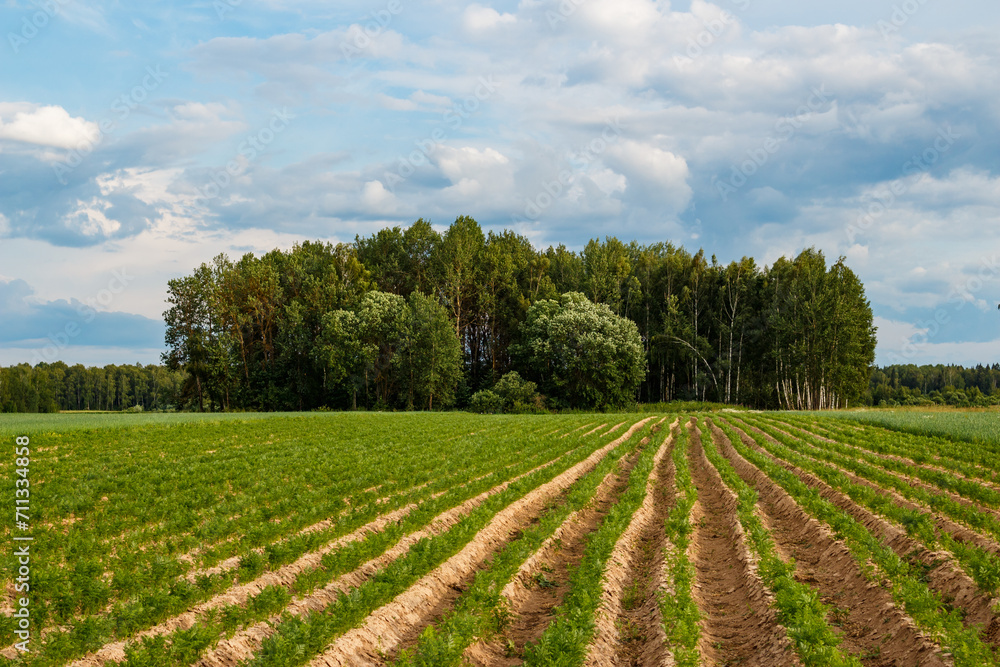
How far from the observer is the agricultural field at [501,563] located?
7918mm

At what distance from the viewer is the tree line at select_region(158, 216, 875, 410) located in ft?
218

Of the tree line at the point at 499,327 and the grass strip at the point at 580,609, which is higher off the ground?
the tree line at the point at 499,327

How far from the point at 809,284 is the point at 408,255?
48784 mm

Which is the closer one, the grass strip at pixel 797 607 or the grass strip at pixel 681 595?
the grass strip at pixel 797 607

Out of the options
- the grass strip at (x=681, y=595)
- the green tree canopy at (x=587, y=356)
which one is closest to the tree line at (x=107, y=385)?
the green tree canopy at (x=587, y=356)

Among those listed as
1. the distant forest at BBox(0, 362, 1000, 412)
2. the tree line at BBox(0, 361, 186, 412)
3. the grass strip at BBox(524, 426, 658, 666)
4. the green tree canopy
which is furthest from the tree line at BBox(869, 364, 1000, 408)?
the tree line at BBox(0, 361, 186, 412)

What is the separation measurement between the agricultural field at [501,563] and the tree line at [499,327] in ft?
148

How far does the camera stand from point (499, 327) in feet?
261

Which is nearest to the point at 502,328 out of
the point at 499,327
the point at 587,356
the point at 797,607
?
the point at 499,327

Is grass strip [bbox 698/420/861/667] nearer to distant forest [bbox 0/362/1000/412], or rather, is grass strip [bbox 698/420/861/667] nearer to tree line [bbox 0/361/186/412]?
distant forest [bbox 0/362/1000/412]

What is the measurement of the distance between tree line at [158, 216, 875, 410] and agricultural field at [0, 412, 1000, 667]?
45221mm

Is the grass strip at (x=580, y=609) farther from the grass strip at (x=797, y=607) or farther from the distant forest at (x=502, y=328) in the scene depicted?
the distant forest at (x=502, y=328)

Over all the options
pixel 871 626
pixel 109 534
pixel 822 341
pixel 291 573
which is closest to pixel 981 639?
pixel 871 626

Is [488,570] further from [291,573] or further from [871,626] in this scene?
[871,626]
